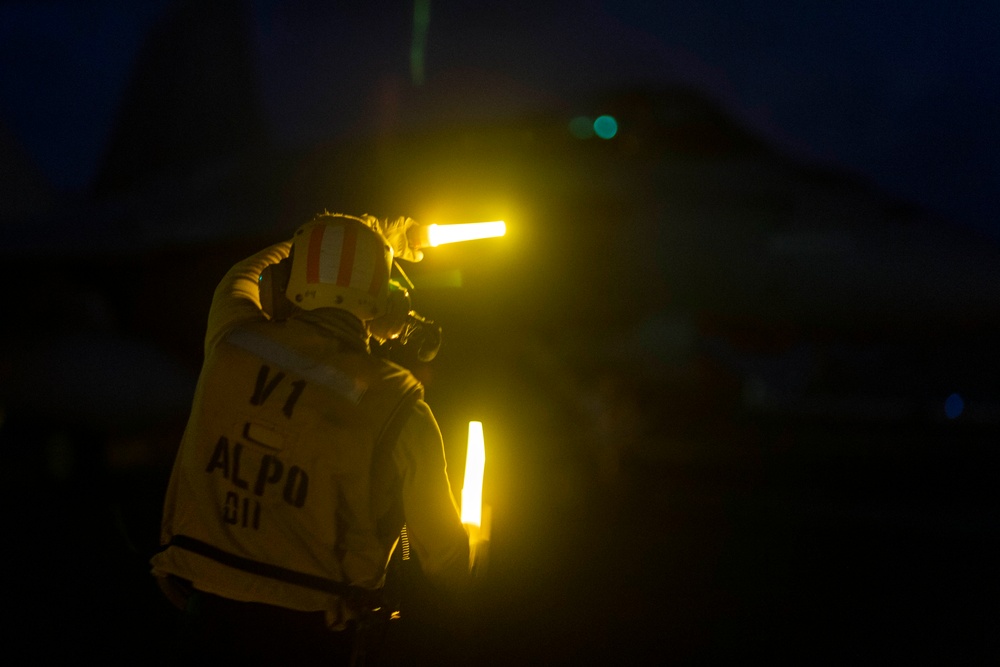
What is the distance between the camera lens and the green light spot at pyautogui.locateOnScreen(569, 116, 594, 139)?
8078 mm

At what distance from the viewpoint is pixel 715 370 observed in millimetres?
12531

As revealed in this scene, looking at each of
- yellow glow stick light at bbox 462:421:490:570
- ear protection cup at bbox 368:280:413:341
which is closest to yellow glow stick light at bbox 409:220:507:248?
ear protection cup at bbox 368:280:413:341

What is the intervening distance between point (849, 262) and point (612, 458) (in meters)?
2.91

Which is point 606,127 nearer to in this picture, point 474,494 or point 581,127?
point 581,127

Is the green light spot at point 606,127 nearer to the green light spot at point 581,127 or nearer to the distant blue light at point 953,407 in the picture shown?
the green light spot at point 581,127

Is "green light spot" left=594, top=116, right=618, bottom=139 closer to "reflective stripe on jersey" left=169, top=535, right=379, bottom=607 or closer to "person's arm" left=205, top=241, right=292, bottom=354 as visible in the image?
"person's arm" left=205, top=241, right=292, bottom=354

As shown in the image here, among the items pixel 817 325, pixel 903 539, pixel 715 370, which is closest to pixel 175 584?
pixel 903 539

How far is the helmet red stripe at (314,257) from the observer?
5.78 feet

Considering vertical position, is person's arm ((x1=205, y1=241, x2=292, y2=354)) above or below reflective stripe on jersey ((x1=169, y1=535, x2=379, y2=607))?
above

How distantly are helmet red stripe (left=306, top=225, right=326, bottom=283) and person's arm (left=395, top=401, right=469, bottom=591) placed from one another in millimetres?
366

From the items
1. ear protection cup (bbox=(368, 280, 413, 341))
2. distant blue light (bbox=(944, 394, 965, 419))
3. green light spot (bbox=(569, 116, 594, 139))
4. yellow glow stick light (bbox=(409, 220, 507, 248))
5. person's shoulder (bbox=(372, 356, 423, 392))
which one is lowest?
person's shoulder (bbox=(372, 356, 423, 392))

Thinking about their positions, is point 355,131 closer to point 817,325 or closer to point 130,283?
point 130,283

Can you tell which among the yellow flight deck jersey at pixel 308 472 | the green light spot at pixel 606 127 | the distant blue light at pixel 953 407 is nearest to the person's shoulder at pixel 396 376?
the yellow flight deck jersey at pixel 308 472

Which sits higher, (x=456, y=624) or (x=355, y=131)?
(x=355, y=131)
